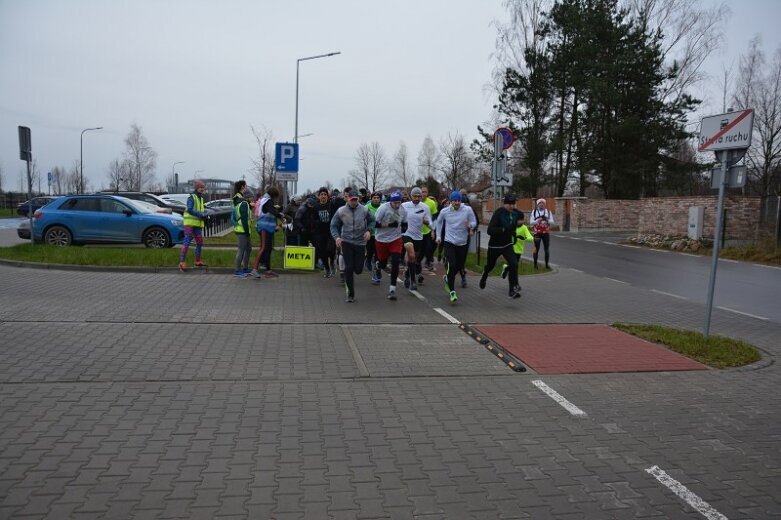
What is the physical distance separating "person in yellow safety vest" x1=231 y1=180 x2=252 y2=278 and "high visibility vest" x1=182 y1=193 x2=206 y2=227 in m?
0.67

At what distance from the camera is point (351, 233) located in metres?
9.98

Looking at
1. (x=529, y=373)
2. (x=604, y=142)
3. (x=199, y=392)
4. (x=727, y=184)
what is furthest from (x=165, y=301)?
(x=604, y=142)

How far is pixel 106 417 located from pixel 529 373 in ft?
12.7

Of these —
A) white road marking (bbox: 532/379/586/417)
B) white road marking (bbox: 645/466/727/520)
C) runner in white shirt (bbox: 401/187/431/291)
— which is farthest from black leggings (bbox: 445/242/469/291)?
white road marking (bbox: 645/466/727/520)

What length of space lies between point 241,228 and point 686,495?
9902mm

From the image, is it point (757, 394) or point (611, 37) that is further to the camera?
point (611, 37)

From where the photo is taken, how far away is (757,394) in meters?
5.66

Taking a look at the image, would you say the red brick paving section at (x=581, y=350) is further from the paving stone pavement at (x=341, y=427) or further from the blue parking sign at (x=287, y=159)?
the blue parking sign at (x=287, y=159)

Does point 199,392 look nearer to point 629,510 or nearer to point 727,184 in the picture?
point 629,510

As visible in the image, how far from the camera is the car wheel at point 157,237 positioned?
16.7 meters

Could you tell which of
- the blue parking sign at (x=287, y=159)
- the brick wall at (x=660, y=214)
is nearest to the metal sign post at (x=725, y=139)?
the blue parking sign at (x=287, y=159)

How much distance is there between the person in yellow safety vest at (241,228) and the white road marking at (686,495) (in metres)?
9.48

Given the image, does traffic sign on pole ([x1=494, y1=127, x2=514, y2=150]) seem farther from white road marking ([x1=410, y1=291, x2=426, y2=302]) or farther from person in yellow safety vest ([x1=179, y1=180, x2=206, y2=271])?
person in yellow safety vest ([x1=179, y1=180, x2=206, y2=271])

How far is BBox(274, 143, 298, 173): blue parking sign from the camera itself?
1611cm
